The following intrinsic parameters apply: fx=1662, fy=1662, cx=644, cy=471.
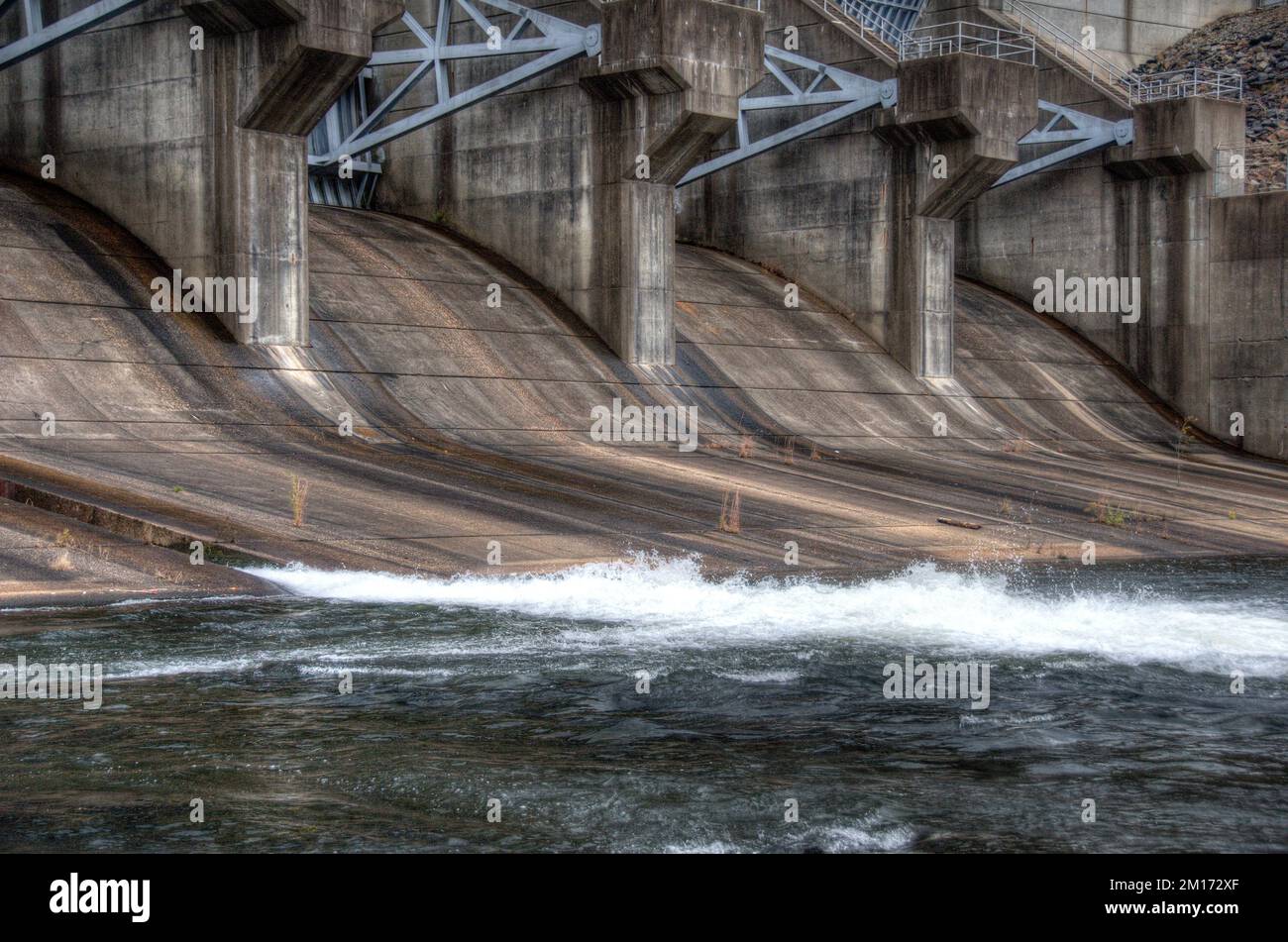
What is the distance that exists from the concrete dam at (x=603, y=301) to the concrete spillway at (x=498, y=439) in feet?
0.33

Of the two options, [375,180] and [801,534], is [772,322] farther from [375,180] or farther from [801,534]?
[801,534]

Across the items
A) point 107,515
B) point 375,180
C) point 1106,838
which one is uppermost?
point 375,180

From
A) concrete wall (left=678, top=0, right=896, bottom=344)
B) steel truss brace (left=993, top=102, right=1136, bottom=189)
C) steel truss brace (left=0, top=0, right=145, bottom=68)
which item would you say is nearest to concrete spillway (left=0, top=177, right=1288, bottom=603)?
concrete wall (left=678, top=0, right=896, bottom=344)

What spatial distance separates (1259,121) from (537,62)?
25.2 m

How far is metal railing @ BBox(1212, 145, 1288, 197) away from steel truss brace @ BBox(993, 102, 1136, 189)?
2.29 metres

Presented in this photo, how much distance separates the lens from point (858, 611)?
1659 cm

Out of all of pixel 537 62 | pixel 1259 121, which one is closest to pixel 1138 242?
pixel 1259 121

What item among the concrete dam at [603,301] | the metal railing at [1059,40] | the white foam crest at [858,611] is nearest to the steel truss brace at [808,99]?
the concrete dam at [603,301]

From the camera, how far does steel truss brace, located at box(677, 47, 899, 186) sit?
37.9 metres

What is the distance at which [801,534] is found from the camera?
23.0 metres

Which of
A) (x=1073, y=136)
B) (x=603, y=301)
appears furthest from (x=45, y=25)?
(x=1073, y=136)

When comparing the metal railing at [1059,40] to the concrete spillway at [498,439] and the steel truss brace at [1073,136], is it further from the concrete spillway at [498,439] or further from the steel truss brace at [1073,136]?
the concrete spillway at [498,439]

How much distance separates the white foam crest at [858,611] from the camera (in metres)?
14.6

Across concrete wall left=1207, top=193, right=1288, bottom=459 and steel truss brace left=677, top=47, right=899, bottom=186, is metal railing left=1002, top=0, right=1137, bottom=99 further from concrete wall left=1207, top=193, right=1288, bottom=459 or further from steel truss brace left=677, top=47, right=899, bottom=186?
steel truss brace left=677, top=47, right=899, bottom=186
